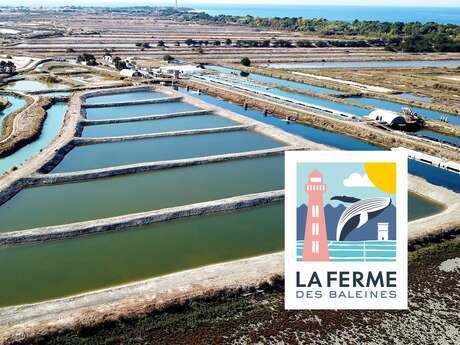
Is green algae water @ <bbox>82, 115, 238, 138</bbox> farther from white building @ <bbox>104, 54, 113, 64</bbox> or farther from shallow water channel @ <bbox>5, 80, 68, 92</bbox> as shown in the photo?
white building @ <bbox>104, 54, 113, 64</bbox>

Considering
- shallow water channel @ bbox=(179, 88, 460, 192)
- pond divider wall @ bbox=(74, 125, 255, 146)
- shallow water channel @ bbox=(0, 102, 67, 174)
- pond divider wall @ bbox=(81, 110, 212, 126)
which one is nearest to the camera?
shallow water channel @ bbox=(179, 88, 460, 192)

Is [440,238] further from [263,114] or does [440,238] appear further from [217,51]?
[217,51]

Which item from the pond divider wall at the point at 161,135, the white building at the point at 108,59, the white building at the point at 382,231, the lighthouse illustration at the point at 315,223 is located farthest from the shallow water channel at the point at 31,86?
the white building at the point at 382,231

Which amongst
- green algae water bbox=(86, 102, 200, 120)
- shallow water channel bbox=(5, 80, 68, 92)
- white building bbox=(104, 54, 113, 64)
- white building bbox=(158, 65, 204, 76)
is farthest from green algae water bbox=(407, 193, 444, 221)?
white building bbox=(104, 54, 113, 64)

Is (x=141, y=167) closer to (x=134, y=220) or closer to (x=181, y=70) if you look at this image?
(x=134, y=220)

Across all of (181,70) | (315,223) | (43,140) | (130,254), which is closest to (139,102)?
(43,140)
